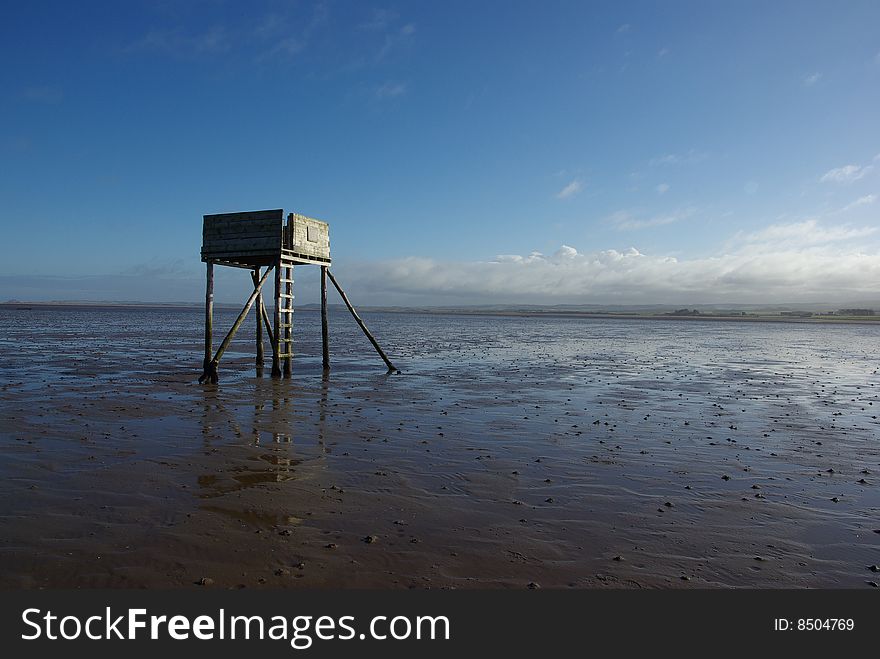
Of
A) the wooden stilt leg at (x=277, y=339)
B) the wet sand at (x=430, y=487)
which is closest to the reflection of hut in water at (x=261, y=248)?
the wooden stilt leg at (x=277, y=339)

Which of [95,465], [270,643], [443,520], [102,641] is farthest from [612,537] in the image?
[95,465]

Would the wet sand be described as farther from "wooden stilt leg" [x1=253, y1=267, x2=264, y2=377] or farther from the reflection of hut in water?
"wooden stilt leg" [x1=253, y1=267, x2=264, y2=377]

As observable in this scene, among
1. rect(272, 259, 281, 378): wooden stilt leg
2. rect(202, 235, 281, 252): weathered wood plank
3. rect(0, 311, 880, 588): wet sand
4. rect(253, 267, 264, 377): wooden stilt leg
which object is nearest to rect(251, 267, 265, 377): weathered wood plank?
rect(253, 267, 264, 377): wooden stilt leg

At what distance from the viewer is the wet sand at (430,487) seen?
6.18 meters

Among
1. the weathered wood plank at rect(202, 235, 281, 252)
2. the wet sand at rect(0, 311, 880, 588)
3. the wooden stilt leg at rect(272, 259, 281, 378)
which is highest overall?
the weathered wood plank at rect(202, 235, 281, 252)

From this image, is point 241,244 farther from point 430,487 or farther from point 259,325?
point 430,487

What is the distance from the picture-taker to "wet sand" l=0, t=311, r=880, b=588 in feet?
20.3

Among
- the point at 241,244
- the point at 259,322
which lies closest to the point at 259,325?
the point at 259,322

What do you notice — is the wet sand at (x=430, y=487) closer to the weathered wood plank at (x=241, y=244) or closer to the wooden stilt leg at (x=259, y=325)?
the wooden stilt leg at (x=259, y=325)

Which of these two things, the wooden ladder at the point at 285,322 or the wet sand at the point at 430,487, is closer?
the wet sand at the point at 430,487

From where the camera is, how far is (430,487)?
29.4ft

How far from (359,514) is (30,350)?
30.4 metres

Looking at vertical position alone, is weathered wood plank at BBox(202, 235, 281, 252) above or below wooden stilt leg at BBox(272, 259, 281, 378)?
above

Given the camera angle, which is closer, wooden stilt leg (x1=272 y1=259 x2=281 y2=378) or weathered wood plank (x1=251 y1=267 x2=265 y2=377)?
wooden stilt leg (x1=272 y1=259 x2=281 y2=378)
